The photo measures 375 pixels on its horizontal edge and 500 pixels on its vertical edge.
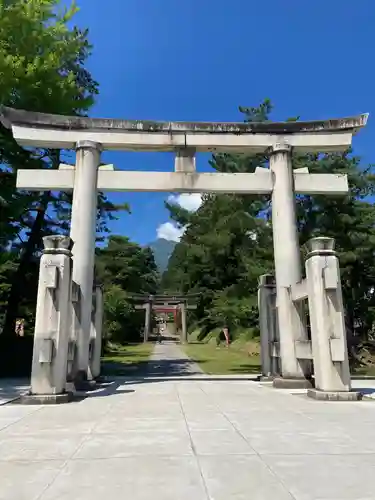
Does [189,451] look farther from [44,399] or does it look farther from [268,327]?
[268,327]

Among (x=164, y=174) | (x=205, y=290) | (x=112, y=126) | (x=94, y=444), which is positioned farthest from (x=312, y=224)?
(x=205, y=290)

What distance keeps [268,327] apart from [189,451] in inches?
276

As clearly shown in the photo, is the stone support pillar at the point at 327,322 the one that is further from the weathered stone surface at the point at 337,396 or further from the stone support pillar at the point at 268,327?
the stone support pillar at the point at 268,327

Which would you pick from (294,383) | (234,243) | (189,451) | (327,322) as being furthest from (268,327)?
(234,243)

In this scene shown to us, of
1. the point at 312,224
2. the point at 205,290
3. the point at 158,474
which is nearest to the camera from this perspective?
the point at 158,474

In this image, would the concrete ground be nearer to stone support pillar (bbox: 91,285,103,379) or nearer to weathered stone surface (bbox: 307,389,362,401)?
weathered stone surface (bbox: 307,389,362,401)

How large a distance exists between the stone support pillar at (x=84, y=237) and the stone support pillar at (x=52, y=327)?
116 centimetres

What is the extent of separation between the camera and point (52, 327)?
7.20 metres

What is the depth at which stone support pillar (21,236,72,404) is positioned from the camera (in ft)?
22.8

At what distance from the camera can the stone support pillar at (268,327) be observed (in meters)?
10.2

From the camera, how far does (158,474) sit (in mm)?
3041

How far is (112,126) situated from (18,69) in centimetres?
279

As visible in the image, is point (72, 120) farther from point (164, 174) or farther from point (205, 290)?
point (205, 290)

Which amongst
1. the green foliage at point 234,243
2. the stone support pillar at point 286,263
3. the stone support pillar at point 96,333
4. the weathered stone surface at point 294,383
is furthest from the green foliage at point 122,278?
the weathered stone surface at point 294,383
